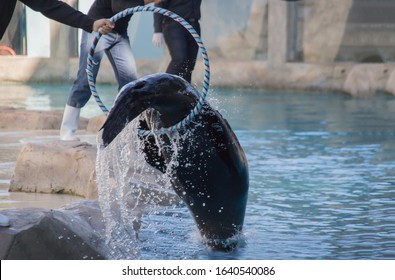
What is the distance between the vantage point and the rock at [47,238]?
3.85 meters

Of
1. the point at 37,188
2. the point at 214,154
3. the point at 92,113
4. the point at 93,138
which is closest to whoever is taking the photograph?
the point at 214,154

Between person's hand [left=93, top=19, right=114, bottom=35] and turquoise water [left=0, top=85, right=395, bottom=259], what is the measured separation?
3.50 ft

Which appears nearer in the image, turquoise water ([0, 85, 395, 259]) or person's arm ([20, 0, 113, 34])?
person's arm ([20, 0, 113, 34])

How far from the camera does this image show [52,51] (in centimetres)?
1945

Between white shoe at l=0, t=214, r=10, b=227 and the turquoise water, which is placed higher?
white shoe at l=0, t=214, r=10, b=227

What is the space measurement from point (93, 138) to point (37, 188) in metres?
2.37

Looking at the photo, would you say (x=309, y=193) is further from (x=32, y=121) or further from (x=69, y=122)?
(x=32, y=121)

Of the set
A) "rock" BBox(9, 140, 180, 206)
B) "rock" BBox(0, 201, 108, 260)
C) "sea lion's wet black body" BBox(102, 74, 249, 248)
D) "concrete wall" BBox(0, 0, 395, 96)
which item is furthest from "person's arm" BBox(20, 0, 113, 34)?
"concrete wall" BBox(0, 0, 395, 96)

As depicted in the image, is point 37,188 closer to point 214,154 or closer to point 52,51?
point 214,154

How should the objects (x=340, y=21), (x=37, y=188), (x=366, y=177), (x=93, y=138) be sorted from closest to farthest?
(x=37, y=188), (x=366, y=177), (x=93, y=138), (x=340, y=21)

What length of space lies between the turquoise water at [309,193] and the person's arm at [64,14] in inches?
43.3

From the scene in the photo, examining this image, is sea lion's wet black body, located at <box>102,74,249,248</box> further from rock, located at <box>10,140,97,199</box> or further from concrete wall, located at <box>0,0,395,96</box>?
concrete wall, located at <box>0,0,395,96</box>

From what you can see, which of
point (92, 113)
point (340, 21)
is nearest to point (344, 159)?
point (92, 113)

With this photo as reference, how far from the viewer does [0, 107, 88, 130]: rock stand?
980cm
